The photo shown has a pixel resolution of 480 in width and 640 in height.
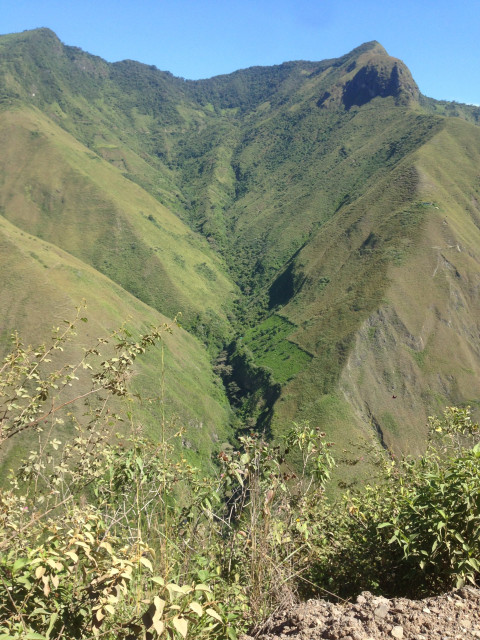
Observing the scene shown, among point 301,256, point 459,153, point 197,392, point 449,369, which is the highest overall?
point 459,153

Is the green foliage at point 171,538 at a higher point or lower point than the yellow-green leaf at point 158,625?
lower

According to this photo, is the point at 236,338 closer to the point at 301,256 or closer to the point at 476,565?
the point at 301,256

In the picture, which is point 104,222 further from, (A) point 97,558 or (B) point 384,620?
(B) point 384,620

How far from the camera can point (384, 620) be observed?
440cm

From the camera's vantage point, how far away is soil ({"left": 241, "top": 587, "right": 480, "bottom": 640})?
4.24 m

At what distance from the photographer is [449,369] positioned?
8312cm

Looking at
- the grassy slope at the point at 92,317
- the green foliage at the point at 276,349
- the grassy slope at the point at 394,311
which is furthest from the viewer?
the green foliage at the point at 276,349

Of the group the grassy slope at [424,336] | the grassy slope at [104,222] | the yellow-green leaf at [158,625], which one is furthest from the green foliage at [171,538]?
the grassy slope at [104,222]

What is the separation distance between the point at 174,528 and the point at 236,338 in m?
117

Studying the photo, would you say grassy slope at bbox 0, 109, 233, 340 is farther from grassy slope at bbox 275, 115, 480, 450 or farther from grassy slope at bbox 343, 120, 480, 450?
Result: grassy slope at bbox 343, 120, 480, 450

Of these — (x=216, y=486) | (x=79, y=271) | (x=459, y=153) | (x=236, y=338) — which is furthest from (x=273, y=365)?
(x=459, y=153)

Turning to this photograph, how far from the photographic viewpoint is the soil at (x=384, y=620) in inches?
167

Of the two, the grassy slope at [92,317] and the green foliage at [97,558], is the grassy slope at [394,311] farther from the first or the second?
the green foliage at [97,558]

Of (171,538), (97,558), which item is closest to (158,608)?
(97,558)
